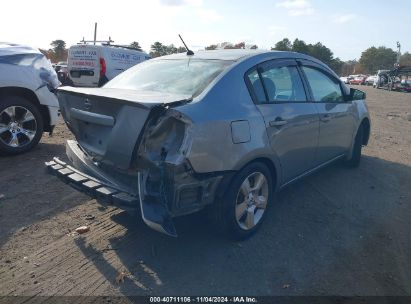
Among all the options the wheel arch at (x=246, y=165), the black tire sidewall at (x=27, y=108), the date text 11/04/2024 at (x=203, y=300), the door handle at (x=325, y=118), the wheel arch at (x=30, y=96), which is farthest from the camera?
the wheel arch at (x=30, y=96)

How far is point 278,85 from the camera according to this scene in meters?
4.16

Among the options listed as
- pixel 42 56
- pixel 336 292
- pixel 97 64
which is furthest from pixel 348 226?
pixel 97 64

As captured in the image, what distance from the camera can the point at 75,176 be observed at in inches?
141

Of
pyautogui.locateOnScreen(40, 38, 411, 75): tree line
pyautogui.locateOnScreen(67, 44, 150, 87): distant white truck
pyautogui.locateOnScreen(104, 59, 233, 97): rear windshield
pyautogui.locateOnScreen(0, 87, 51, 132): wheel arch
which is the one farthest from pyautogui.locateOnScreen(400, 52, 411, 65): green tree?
pyautogui.locateOnScreen(104, 59, 233, 97): rear windshield

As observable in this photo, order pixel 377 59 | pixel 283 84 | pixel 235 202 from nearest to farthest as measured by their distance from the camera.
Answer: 1. pixel 235 202
2. pixel 283 84
3. pixel 377 59

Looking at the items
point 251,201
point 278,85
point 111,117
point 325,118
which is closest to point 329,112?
point 325,118

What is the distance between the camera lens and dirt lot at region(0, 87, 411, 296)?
3121 millimetres

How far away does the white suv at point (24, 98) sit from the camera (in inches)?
234

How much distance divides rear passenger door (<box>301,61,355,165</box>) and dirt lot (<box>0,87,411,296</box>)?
604 mm

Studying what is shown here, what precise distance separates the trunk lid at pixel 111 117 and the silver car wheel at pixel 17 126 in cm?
256

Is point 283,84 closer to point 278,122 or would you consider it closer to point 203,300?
point 278,122

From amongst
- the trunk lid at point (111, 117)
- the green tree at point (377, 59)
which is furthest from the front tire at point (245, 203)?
the green tree at point (377, 59)

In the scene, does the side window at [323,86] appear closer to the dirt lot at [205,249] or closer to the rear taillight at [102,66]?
the dirt lot at [205,249]

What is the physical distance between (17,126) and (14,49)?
1.24 metres
